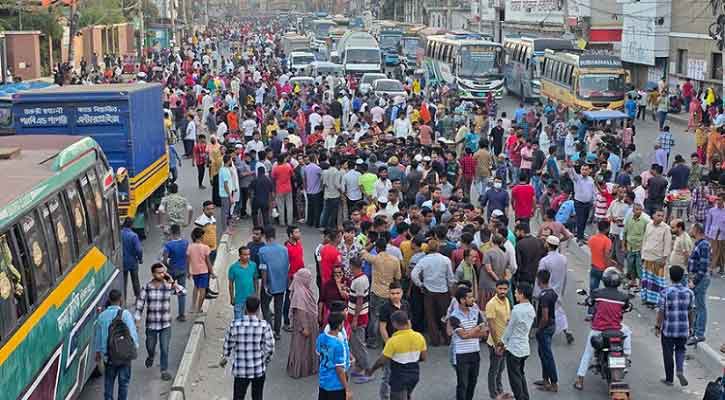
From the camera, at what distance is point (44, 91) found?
1733cm

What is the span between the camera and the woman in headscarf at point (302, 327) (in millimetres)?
11258

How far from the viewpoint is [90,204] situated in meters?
11.3

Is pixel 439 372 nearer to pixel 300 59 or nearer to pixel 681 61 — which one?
pixel 681 61

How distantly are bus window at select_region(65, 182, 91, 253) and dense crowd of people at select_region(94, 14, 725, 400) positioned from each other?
2.66 feet

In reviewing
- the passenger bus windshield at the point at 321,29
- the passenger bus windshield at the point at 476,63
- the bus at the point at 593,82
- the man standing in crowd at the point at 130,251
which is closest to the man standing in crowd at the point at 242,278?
the man standing in crowd at the point at 130,251

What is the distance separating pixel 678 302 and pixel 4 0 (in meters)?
39.4

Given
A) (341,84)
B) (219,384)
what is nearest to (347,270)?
(219,384)

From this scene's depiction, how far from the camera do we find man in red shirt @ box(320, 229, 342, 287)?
39.2ft

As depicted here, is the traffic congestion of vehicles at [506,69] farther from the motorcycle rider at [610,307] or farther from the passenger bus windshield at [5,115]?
the motorcycle rider at [610,307]

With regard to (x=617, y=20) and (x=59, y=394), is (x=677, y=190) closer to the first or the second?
(x=59, y=394)

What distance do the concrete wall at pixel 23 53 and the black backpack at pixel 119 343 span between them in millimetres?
36380

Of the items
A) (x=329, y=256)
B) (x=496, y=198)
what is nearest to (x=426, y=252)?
(x=329, y=256)

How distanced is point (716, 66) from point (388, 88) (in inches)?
490

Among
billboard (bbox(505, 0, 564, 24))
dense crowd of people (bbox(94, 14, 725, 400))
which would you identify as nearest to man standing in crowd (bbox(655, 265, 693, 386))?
dense crowd of people (bbox(94, 14, 725, 400))
